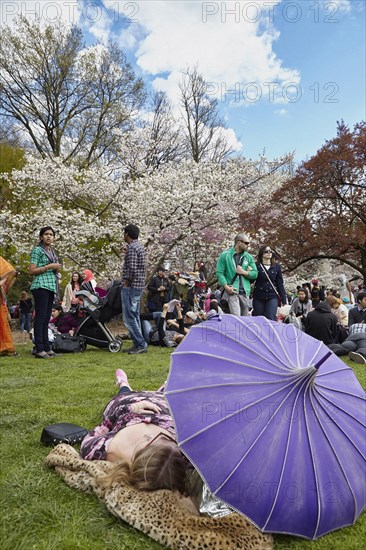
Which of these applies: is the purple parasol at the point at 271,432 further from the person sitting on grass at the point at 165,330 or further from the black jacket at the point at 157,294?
the black jacket at the point at 157,294

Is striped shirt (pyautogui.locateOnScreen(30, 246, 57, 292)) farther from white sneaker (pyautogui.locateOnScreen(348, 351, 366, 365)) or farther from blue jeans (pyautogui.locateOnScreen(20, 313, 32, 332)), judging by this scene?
blue jeans (pyautogui.locateOnScreen(20, 313, 32, 332))

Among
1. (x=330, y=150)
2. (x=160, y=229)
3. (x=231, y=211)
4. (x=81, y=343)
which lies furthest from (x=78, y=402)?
(x=330, y=150)

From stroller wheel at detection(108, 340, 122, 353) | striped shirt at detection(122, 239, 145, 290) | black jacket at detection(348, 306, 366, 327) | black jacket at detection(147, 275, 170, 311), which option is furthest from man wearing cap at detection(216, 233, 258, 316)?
black jacket at detection(147, 275, 170, 311)

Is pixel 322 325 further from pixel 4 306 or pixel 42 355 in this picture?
pixel 4 306

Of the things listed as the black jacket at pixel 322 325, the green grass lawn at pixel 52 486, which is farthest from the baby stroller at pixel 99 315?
the black jacket at pixel 322 325

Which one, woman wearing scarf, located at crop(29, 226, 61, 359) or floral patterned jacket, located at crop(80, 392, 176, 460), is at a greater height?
woman wearing scarf, located at crop(29, 226, 61, 359)

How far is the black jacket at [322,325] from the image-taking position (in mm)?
7387

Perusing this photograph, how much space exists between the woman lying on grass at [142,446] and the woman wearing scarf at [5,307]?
169 inches

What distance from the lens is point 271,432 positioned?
171 centimetres

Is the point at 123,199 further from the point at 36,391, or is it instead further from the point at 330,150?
the point at 36,391

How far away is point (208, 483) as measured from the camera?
5.36ft

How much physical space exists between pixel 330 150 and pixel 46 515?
18569 mm

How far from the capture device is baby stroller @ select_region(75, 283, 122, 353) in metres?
7.19

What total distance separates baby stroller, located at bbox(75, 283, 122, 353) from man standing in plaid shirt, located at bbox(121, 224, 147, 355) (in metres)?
0.48
